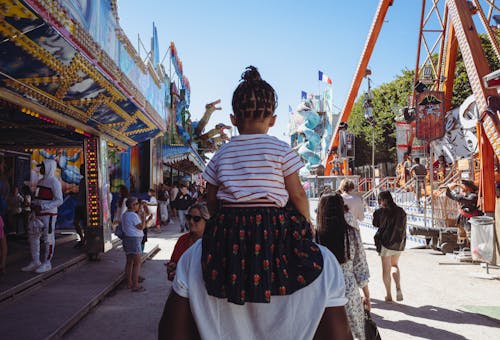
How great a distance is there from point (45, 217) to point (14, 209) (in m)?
4.67

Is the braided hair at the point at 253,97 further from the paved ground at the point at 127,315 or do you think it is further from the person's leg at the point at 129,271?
the person's leg at the point at 129,271

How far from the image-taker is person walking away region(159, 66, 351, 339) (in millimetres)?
1813

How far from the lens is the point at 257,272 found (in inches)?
70.7

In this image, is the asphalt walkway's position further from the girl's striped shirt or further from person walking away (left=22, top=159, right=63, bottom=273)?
the girl's striped shirt

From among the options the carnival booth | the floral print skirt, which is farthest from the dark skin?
the carnival booth

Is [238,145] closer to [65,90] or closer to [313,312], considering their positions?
[313,312]

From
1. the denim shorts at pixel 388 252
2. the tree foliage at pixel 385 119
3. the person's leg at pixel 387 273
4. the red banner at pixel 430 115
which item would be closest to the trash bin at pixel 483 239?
the person's leg at pixel 387 273

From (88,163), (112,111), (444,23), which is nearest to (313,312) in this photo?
(112,111)

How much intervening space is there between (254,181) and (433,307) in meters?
5.12

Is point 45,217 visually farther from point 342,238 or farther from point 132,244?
point 342,238

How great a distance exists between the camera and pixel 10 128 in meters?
8.68

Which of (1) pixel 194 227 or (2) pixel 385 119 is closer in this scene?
(1) pixel 194 227

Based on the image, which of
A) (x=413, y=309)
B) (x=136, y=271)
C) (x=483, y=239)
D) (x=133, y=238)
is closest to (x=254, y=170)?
(x=413, y=309)

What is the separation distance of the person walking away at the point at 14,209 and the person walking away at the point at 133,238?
18.7 ft
